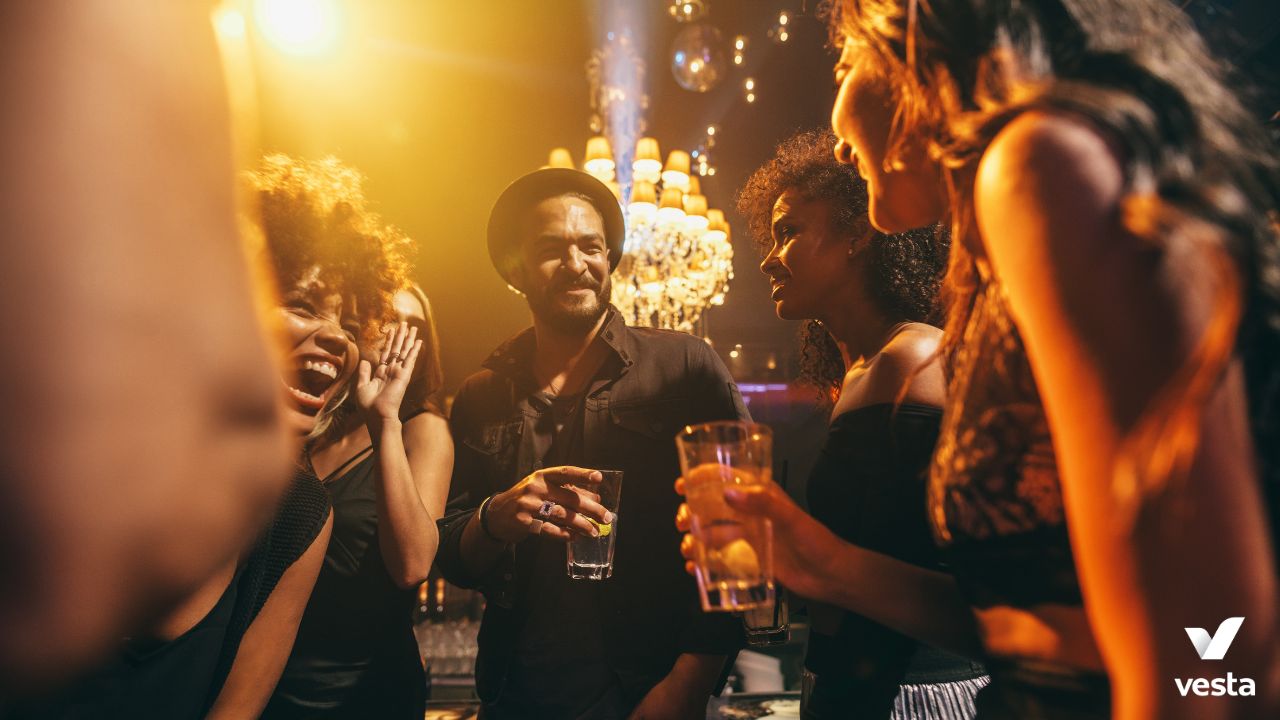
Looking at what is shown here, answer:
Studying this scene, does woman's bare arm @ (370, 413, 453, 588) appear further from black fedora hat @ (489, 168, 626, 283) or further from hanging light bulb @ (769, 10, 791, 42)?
hanging light bulb @ (769, 10, 791, 42)

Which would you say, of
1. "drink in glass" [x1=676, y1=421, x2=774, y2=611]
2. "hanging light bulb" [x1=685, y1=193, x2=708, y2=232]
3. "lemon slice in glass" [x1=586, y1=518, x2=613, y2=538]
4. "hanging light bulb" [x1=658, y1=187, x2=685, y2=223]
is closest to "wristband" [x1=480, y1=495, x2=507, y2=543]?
"lemon slice in glass" [x1=586, y1=518, x2=613, y2=538]

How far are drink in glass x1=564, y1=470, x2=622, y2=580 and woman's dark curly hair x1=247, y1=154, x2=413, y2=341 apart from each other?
1.32 m

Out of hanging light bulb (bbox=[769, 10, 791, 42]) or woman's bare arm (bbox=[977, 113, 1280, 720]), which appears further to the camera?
hanging light bulb (bbox=[769, 10, 791, 42])

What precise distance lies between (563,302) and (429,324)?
28.0 inches

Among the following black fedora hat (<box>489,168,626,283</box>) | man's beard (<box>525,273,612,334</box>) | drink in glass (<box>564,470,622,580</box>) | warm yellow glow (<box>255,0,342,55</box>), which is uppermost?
warm yellow glow (<box>255,0,342,55</box>)

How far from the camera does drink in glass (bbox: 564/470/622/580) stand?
188cm

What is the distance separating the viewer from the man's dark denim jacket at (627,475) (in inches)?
90.0

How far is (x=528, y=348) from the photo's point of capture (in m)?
2.93

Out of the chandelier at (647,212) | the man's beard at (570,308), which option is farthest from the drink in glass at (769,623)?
the chandelier at (647,212)

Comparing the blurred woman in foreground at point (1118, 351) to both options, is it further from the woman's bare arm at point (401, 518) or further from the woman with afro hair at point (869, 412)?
the woman's bare arm at point (401, 518)

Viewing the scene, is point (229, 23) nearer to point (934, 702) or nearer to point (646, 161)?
point (934, 702)

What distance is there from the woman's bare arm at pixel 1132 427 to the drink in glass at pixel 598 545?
138 cm

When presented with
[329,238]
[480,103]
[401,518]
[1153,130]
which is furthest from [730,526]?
[480,103]

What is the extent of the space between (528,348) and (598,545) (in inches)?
51.6
